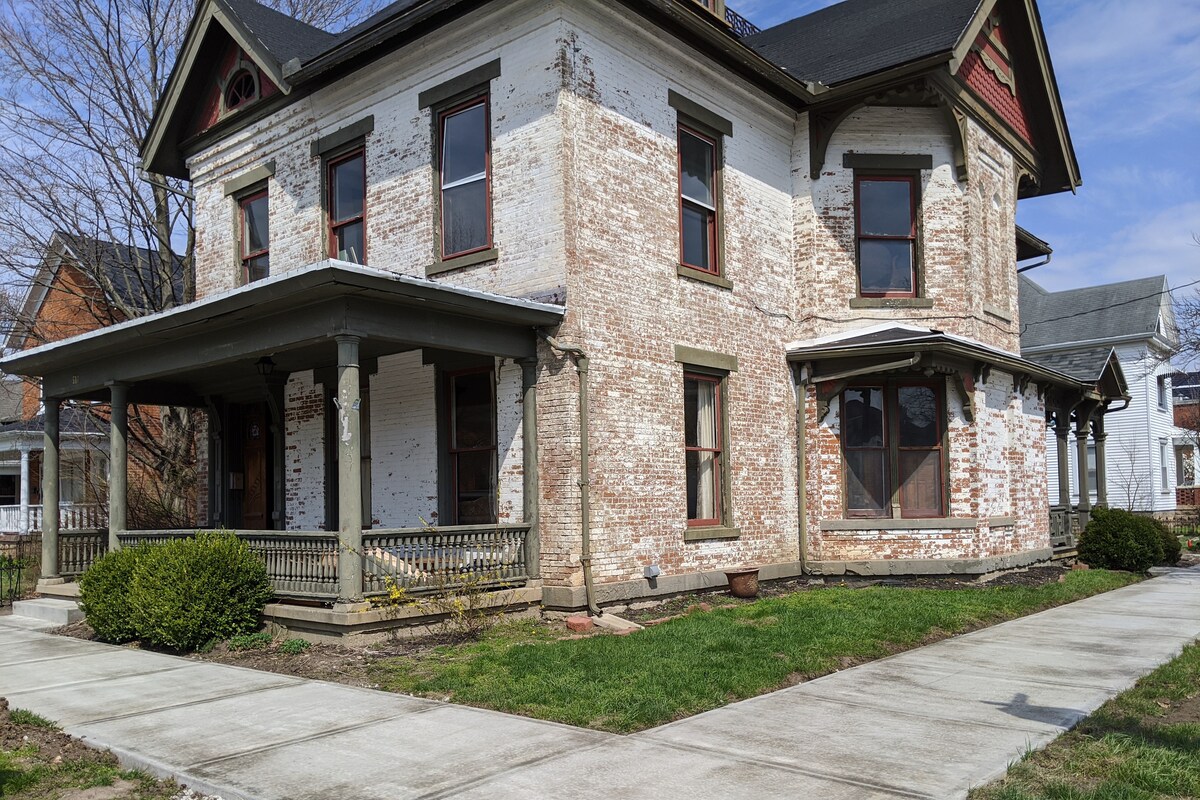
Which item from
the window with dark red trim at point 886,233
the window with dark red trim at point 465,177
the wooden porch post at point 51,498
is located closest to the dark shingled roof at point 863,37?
the window with dark red trim at point 886,233

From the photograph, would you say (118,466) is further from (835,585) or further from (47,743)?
(835,585)

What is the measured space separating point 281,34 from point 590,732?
14.2 m

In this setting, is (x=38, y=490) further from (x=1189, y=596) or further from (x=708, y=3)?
(x=1189, y=596)

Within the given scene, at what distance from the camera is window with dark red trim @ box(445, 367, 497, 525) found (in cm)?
1286

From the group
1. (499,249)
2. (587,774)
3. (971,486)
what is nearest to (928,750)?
(587,774)

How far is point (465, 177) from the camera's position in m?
13.1

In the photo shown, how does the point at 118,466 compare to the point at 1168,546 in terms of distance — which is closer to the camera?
the point at 118,466

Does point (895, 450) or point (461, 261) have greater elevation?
point (461, 261)

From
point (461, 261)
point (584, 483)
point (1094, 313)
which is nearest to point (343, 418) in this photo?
point (584, 483)

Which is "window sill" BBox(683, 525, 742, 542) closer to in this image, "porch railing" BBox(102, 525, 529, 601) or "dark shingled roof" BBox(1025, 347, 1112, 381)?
"porch railing" BBox(102, 525, 529, 601)

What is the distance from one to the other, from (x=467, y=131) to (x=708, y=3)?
182 inches

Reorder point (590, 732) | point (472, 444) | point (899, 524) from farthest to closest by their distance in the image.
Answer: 1. point (899, 524)
2. point (472, 444)
3. point (590, 732)

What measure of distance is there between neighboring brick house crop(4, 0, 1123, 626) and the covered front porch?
5 cm

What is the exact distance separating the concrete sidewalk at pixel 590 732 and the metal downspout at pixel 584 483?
3539 millimetres
